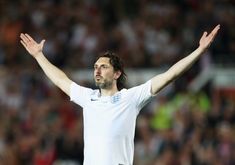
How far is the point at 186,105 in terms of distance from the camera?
1537cm

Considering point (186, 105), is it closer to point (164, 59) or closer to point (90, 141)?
point (164, 59)

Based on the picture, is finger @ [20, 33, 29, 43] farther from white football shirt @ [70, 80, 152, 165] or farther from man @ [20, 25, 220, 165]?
white football shirt @ [70, 80, 152, 165]

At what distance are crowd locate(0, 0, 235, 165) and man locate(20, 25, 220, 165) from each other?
4991 mm

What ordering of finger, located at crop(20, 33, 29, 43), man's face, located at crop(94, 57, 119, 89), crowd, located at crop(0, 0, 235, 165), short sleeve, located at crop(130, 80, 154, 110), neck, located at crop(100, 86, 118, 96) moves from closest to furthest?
short sleeve, located at crop(130, 80, 154, 110) < man's face, located at crop(94, 57, 119, 89) < neck, located at crop(100, 86, 118, 96) < finger, located at crop(20, 33, 29, 43) < crowd, located at crop(0, 0, 235, 165)

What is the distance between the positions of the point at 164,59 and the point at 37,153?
3293 millimetres

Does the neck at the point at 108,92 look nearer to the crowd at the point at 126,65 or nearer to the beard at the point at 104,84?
the beard at the point at 104,84

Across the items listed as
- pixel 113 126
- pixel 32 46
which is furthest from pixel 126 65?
pixel 113 126

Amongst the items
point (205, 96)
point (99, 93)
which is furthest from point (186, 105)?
point (99, 93)

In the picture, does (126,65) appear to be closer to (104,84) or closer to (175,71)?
(104,84)

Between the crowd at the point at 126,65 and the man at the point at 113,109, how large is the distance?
16.4ft

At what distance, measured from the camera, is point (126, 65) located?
16.5 meters

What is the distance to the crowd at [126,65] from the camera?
14531 mm

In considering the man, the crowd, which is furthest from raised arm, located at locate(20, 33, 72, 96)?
the crowd

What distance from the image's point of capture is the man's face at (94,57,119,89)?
30.2ft
